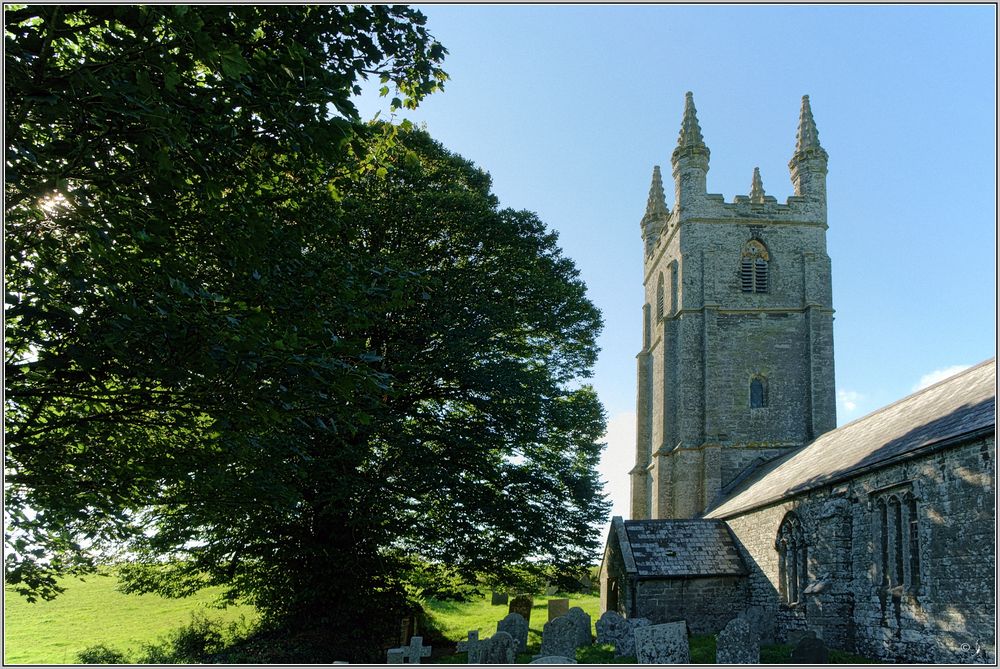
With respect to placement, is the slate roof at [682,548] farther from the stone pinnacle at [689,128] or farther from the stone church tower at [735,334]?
the stone pinnacle at [689,128]

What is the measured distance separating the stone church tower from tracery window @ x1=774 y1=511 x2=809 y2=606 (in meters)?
9.87

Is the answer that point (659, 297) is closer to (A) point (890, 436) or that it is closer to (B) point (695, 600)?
(B) point (695, 600)

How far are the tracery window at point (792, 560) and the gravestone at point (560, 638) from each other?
5.96m

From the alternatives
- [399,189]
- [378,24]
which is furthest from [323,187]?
[399,189]

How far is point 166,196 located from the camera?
6.99 metres

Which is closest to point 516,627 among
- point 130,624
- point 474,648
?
point 474,648

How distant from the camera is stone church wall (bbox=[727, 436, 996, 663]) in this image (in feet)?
37.1

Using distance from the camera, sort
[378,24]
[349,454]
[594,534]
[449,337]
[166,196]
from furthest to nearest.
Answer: [594,534]
[449,337]
[349,454]
[378,24]
[166,196]

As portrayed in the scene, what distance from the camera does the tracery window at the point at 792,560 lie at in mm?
17172

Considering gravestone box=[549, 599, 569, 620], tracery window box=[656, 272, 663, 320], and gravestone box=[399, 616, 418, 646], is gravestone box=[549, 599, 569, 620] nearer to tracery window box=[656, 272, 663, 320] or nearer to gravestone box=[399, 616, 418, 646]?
gravestone box=[399, 616, 418, 646]

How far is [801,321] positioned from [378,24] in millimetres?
26436

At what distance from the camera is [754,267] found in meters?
31.3

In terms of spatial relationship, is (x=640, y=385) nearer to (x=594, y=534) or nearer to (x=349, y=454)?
(x=594, y=534)

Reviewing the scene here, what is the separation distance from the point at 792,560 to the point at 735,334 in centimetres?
1402
